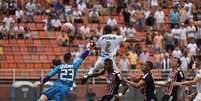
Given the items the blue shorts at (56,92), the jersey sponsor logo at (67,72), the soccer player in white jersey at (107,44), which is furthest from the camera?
the soccer player in white jersey at (107,44)

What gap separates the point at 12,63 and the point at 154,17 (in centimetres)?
777

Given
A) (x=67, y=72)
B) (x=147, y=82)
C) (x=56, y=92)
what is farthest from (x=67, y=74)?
(x=147, y=82)

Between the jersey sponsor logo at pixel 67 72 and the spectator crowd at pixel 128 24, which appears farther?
the spectator crowd at pixel 128 24

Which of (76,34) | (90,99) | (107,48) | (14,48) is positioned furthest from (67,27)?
(107,48)

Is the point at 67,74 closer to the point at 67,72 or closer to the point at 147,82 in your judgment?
the point at 67,72

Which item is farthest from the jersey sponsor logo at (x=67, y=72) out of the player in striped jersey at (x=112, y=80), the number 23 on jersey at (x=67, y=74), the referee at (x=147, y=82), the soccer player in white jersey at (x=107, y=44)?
the soccer player in white jersey at (x=107, y=44)

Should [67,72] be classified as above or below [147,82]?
above

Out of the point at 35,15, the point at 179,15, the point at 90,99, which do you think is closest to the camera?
the point at 90,99

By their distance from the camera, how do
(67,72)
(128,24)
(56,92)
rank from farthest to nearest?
(128,24) < (56,92) < (67,72)

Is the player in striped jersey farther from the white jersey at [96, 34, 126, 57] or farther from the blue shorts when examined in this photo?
the white jersey at [96, 34, 126, 57]

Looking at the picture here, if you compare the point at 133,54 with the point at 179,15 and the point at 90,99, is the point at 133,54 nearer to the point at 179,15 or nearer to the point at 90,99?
the point at 179,15

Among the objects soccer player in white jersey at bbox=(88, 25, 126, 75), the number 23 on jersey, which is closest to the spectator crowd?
soccer player in white jersey at bbox=(88, 25, 126, 75)

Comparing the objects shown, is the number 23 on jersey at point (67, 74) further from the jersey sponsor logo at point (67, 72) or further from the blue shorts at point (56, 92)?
the blue shorts at point (56, 92)

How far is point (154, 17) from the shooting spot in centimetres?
3653
